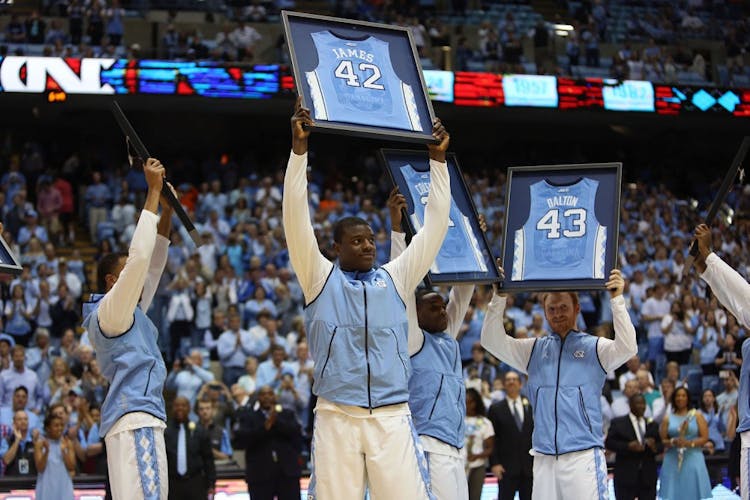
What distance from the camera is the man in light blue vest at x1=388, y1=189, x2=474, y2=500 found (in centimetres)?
748

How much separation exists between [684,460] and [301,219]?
6.55 metres

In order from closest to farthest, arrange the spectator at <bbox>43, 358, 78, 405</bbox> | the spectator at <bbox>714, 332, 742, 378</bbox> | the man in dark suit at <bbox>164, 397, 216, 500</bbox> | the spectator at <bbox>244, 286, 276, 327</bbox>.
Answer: the man in dark suit at <bbox>164, 397, 216, 500</bbox>, the spectator at <bbox>43, 358, 78, 405</bbox>, the spectator at <bbox>714, 332, 742, 378</bbox>, the spectator at <bbox>244, 286, 276, 327</bbox>

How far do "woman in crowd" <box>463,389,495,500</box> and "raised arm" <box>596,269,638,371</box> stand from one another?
4.19 m

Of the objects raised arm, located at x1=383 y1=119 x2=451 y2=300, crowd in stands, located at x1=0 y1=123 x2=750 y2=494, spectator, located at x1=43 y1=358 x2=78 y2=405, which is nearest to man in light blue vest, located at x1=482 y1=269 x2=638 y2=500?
raised arm, located at x1=383 y1=119 x2=451 y2=300

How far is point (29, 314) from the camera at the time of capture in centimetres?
1672

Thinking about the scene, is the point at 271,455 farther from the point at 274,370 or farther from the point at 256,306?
the point at 256,306

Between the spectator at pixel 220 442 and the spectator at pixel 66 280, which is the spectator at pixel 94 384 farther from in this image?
the spectator at pixel 66 280

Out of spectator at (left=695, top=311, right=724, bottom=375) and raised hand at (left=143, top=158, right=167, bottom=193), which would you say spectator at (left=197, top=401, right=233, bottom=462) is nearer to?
raised hand at (left=143, top=158, right=167, bottom=193)

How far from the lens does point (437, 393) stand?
7.61m

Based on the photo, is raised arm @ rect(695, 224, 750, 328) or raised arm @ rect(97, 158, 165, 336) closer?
raised arm @ rect(97, 158, 165, 336)

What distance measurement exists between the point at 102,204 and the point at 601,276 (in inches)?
574

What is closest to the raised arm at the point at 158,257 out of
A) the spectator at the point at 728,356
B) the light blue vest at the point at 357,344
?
the light blue vest at the point at 357,344

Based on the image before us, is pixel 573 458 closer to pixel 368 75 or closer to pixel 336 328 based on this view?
pixel 336 328

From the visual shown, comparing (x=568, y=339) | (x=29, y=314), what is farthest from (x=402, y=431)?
(x=29, y=314)
